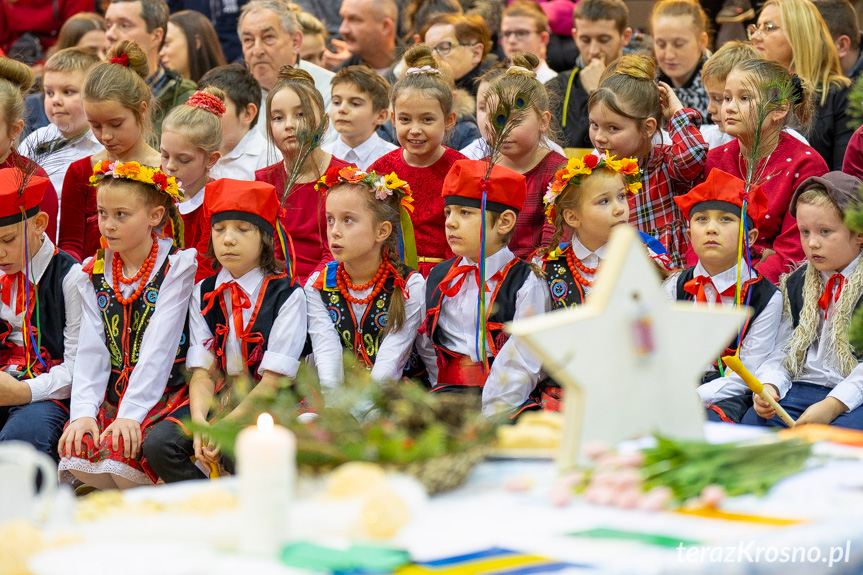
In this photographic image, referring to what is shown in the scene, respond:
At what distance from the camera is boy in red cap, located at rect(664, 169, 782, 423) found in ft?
10.9

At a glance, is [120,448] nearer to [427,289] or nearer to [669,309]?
[427,289]

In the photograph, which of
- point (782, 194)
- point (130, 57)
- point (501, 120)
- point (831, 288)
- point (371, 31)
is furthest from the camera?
point (371, 31)

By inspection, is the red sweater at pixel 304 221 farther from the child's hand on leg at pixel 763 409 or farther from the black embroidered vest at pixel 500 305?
the child's hand on leg at pixel 763 409

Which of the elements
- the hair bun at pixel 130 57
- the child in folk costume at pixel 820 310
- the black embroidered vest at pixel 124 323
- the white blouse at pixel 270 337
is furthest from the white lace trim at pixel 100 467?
the child in folk costume at pixel 820 310

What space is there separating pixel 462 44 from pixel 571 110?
2.34 ft

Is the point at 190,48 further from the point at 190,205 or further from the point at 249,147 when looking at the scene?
the point at 190,205

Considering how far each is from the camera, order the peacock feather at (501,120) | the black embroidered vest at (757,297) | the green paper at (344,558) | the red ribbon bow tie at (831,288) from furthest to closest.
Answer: the black embroidered vest at (757,297)
the red ribbon bow tie at (831,288)
the peacock feather at (501,120)
the green paper at (344,558)

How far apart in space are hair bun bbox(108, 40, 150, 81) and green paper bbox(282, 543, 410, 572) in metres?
3.47

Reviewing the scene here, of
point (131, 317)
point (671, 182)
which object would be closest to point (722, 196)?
point (671, 182)

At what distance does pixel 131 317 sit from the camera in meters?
3.52

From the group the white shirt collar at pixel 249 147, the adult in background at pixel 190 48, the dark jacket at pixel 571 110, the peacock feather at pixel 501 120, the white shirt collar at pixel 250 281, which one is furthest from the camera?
the adult in background at pixel 190 48

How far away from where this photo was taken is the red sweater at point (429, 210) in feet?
13.4

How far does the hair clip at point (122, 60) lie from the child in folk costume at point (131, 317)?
2.99 feet

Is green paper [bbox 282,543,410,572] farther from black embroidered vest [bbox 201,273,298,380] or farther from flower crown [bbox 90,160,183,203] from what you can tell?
A: flower crown [bbox 90,160,183,203]
